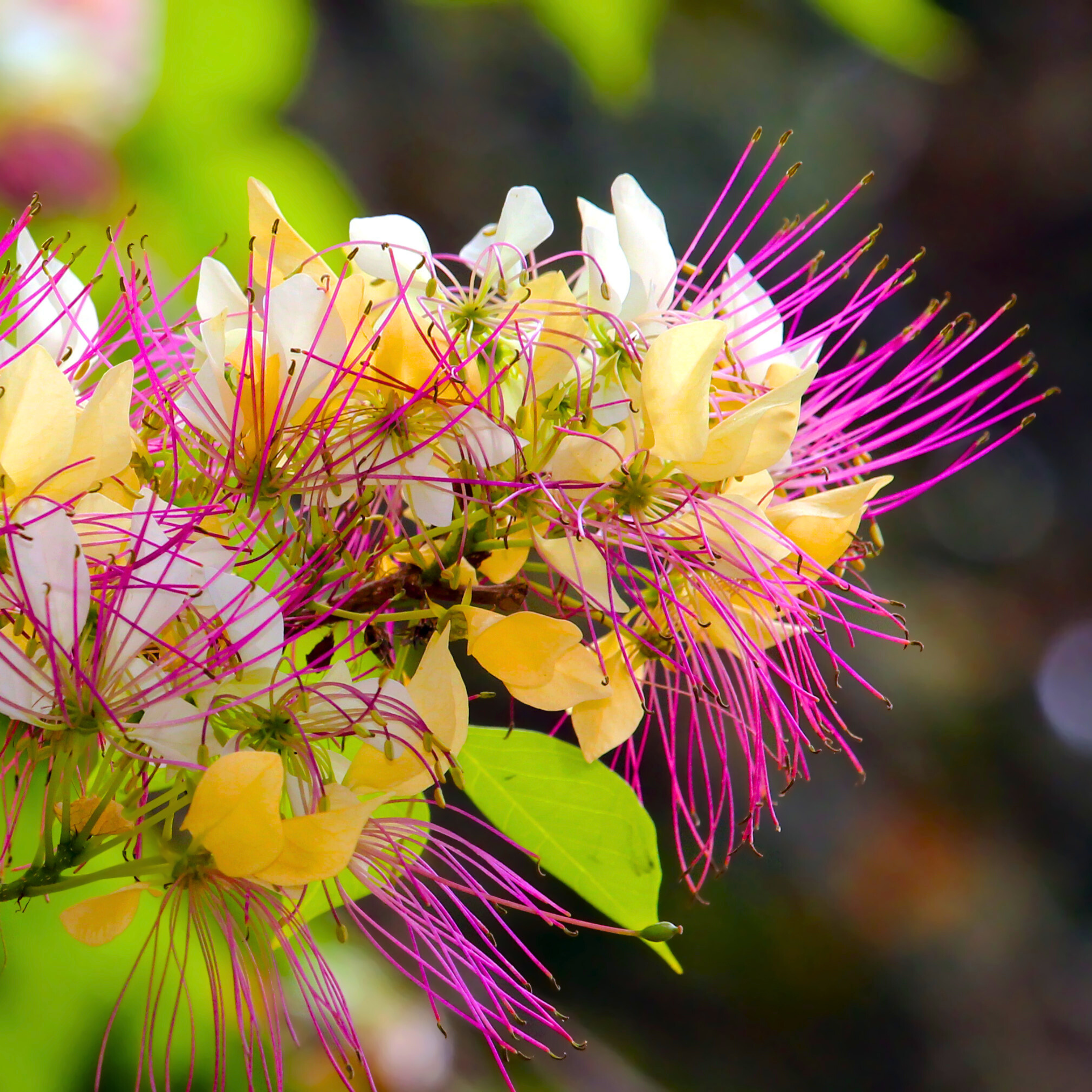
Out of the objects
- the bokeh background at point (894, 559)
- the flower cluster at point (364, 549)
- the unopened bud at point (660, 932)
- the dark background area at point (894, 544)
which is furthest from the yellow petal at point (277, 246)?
the dark background area at point (894, 544)

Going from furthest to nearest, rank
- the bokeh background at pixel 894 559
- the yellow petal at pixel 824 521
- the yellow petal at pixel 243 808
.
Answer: the bokeh background at pixel 894 559
the yellow petal at pixel 824 521
the yellow petal at pixel 243 808

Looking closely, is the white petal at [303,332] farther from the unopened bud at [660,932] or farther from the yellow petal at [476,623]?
the unopened bud at [660,932]

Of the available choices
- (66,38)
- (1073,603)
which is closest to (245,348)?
(66,38)

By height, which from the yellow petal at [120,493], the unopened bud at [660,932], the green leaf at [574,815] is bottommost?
the unopened bud at [660,932]

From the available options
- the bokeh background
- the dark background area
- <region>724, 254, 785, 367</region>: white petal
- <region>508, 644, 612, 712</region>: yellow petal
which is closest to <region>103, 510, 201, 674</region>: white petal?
<region>508, 644, 612, 712</region>: yellow petal

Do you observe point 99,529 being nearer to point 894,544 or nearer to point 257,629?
point 257,629

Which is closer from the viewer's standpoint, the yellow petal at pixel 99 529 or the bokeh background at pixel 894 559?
the yellow petal at pixel 99 529
